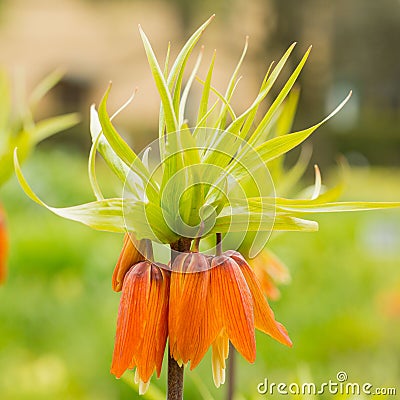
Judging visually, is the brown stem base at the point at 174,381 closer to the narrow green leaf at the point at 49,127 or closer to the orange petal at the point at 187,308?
the orange petal at the point at 187,308

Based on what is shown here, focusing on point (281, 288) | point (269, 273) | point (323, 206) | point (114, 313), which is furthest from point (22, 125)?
point (281, 288)

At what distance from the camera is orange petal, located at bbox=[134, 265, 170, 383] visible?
63 cm

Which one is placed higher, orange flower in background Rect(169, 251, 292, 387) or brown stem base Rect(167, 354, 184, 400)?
orange flower in background Rect(169, 251, 292, 387)

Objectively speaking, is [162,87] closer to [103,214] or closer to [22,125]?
[103,214]

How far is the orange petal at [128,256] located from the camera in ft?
2.14

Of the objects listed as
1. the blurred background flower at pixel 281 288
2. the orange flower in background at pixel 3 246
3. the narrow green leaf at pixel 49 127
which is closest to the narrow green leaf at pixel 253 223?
Result: the blurred background flower at pixel 281 288

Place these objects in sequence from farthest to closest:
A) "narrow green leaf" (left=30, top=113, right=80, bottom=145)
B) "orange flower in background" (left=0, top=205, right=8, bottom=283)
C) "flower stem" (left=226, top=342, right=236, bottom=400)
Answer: "orange flower in background" (left=0, top=205, right=8, bottom=283)
"narrow green leaf" (left=30, top=113, right=80, bottom=145)
"flower stem" (left=226, top=342, right=236, bottom=400)

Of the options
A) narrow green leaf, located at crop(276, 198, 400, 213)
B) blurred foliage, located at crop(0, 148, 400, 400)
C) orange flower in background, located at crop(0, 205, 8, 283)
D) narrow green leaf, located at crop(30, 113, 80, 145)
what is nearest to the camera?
narrow green leaf, located at crop(276, 198, 400, 213)

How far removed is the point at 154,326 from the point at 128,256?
0.06 meters

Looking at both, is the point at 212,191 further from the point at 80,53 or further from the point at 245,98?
the point at 80,53

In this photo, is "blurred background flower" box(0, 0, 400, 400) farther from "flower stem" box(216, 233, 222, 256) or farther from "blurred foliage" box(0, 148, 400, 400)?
"flower stem" box(216, 233, 222, 256)

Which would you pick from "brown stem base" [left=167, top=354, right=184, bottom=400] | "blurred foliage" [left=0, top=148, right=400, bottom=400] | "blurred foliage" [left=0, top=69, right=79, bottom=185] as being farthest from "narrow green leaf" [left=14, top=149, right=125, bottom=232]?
"blurred foliage" [left=0, top=148, right=400, bottom=400]

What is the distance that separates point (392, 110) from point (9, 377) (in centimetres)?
1254

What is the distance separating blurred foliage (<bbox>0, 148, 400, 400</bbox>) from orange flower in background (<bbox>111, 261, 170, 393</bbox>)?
0.98 meters
